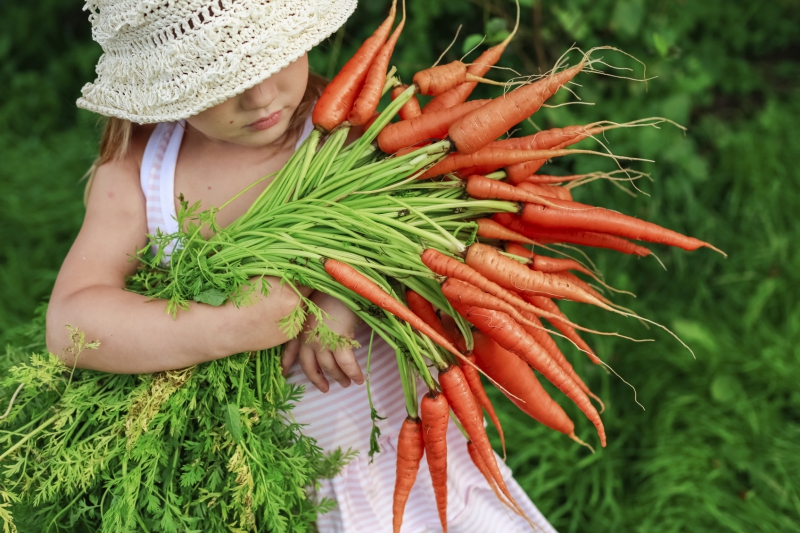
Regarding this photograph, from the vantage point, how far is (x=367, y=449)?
145 centimetres

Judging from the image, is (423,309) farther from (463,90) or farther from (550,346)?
(463,90)

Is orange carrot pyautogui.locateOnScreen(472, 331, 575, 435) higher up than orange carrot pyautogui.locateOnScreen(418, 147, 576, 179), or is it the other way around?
orange carrot pyautogui.locateOnScreen(418, 147, 576, 179)

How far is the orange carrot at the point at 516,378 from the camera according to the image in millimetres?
1298

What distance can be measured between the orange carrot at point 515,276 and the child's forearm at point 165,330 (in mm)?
361

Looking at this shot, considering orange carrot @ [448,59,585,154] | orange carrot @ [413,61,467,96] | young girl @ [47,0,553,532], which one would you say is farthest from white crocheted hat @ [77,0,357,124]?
orange carrot @ [448,59,585,154]

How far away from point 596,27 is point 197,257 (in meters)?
1.86

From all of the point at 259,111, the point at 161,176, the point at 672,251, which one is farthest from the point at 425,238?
the point at 672,251

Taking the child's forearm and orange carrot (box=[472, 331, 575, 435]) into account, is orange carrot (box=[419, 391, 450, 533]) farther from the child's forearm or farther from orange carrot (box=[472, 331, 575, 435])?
the child's forearm

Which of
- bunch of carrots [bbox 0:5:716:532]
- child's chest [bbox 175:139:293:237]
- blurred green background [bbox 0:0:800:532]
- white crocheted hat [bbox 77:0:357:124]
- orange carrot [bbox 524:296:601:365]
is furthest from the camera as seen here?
blurred green background [bbox 0:0:800:532]

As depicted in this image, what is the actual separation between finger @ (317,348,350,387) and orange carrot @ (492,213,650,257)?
0.45m

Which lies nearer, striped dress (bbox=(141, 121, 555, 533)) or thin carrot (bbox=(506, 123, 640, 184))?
thin carrot (bbox=(506, 123, 640, 184))

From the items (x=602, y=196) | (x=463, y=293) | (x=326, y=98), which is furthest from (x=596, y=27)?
(x=463, y=293)

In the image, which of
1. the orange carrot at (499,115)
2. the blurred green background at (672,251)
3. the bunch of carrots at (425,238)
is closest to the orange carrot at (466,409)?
the bunch of carrots at (425,238)

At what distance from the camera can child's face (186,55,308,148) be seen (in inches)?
46.1
